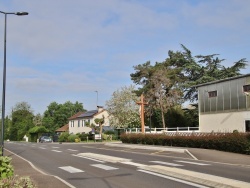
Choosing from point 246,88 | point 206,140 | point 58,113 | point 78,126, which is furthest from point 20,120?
point 206,140

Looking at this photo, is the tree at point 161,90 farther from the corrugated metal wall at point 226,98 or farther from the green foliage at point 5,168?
the green foliage at point 5,168

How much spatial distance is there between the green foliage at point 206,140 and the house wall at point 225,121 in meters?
9.49

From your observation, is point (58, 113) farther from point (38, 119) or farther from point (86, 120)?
point (86, 120)

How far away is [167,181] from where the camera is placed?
11703 mm

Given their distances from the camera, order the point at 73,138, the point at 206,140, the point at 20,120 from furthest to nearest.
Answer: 1. the point at 20,120
2. the point at 73,138
3. the point at 206,140

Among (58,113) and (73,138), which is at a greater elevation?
(58,113)

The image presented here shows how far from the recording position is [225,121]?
1526 inches

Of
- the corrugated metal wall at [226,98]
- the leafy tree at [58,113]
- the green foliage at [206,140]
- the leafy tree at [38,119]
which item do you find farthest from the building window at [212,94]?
the leafy tree at [38,119]

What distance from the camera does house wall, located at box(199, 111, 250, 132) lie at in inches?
1437

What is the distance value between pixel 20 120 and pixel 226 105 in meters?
88.4

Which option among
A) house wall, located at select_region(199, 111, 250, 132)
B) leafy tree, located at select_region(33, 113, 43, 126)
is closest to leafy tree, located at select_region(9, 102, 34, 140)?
leafy tree, located at select_region(33, 113, 43, 126)

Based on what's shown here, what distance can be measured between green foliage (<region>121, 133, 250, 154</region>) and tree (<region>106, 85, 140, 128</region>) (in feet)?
81.6

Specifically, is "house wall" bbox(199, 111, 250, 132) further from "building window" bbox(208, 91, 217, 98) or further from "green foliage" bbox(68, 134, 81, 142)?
"green foliage" bbox(68, 134, 81, 142)

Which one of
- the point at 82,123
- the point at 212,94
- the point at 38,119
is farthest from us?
the point at 38,119
